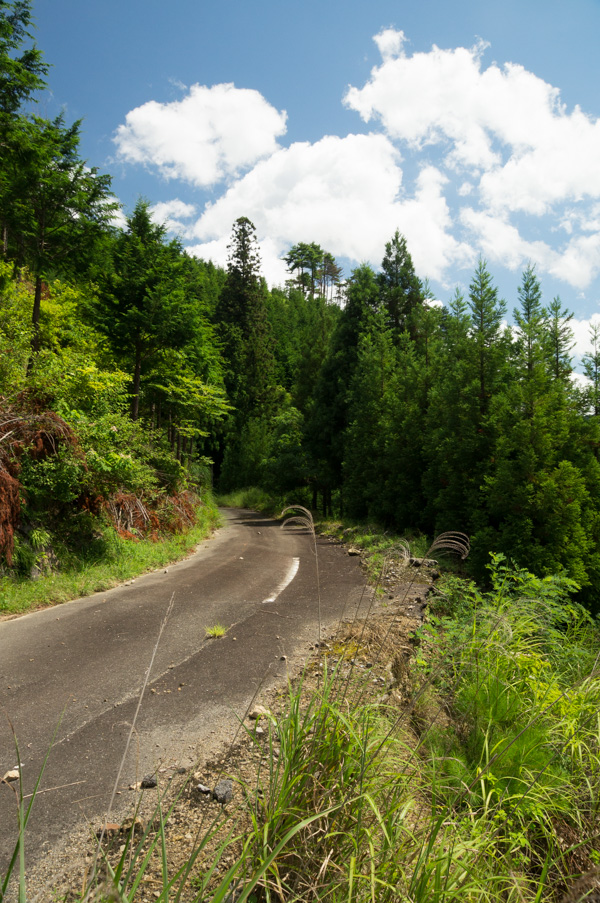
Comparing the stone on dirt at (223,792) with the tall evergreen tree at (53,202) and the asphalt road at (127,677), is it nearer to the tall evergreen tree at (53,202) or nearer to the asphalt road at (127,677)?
the asphalt road at (127,677)

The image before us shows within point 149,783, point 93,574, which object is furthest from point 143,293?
point 149,783

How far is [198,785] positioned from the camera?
285cm

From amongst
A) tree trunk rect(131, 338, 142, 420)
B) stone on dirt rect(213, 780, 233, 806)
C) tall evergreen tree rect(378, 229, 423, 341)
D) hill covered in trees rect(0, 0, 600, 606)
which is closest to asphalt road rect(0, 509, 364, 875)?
stone on dirt rect(213, 780, 233, 806)

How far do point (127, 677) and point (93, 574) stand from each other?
3.92 meters

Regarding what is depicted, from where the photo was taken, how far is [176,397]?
1844cm

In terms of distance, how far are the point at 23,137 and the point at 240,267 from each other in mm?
37482

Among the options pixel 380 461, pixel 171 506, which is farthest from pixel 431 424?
pixel 171 506

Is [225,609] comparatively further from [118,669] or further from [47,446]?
[47,446]

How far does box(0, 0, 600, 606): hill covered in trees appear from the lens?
827 cm

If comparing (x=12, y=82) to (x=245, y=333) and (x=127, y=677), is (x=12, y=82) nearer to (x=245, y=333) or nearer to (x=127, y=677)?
(x=127, y=677)

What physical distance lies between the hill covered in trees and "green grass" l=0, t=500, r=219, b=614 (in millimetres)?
412

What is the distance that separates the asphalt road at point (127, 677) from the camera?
9.22 feet

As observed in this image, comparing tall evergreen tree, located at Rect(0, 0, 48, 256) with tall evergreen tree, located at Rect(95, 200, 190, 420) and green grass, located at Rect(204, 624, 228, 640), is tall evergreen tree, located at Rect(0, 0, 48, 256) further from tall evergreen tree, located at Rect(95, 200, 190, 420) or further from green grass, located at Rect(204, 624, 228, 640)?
green grass, located at Rect(204, 624, 228, 640)

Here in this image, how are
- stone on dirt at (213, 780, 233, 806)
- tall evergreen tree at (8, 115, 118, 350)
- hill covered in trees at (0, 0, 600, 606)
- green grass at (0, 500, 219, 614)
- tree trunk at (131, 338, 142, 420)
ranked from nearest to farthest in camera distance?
stone on dirt at (213, 780, 233, 806) → green grass at (0, 500, 219, 614) → hill covered in trees at (0, 0, 600, 606) → tall evergreen tree at (8, 115, 118, 350) → tree trunk at (131, 338, 142, 420)
